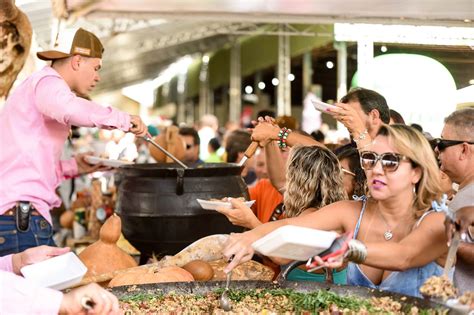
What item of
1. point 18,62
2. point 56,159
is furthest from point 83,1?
point 56,159

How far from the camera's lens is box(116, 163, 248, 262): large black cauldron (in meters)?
4.85

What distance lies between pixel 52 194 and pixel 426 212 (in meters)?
2.21

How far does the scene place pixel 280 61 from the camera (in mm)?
17031

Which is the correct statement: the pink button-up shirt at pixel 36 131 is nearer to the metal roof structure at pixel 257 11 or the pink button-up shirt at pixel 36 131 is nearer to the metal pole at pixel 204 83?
the metal roof structure at pixel 257 11

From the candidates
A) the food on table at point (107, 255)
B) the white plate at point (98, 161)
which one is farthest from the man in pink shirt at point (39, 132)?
the white plate at point (98, 161)

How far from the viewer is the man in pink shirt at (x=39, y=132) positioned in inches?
171

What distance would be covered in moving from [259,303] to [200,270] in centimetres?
95

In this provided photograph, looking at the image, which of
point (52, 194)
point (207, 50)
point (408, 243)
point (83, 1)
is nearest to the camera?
point (408, 243)

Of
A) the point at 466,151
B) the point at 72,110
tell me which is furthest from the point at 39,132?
the point at 466,151

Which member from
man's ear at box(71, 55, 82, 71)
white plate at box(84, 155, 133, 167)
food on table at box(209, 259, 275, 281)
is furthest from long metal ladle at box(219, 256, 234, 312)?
white plate at box(84, 155, 133, 167)

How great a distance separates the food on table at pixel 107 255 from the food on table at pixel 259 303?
1.34 metres

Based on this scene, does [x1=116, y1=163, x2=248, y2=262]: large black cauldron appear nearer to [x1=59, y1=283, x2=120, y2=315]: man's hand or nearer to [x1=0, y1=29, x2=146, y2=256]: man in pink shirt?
[x1=0, y1=29, x2=146, y2=256]: man in pink shirt

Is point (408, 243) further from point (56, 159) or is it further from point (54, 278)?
point (56, 159)

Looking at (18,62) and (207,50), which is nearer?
(18,62)
